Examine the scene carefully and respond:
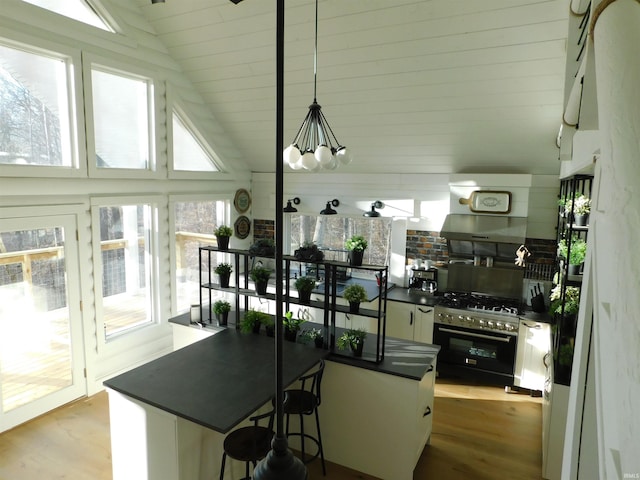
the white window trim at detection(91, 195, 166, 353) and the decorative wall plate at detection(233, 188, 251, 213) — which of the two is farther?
the decorative wall plate at detection(233, 188, 251, 213)

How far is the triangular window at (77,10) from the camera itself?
3.73 meters

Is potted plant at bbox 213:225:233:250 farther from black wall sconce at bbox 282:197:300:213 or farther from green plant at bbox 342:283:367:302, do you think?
black wall sconce at bbox 282:197:300:213

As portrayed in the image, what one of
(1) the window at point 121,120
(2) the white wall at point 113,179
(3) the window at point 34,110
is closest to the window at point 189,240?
(2) the white wall at point 113,179

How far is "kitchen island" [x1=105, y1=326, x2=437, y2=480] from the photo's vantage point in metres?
2.61

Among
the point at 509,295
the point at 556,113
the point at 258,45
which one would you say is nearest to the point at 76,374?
the point at 258,45

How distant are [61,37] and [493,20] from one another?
364cm

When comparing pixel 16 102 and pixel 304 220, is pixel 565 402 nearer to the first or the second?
pixel 304 220

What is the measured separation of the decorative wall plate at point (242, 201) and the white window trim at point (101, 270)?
1.40 meters

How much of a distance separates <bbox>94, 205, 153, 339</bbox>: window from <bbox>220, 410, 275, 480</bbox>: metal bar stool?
2375 millimetres

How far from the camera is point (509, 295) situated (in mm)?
5062

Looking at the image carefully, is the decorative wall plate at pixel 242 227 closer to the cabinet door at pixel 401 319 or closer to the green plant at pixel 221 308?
the green plant at pixel 221 308

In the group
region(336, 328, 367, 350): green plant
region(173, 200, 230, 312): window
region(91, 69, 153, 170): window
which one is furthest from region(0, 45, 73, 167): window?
region(336, 328, 367, 350): green plant

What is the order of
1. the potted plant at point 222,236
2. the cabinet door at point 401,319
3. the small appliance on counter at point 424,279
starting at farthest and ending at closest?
the small appliance on counter at point 424,279 → the cabinet door at point 401,319 → the potted plant at point 222,236

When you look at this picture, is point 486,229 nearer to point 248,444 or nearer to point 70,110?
point 248,444
